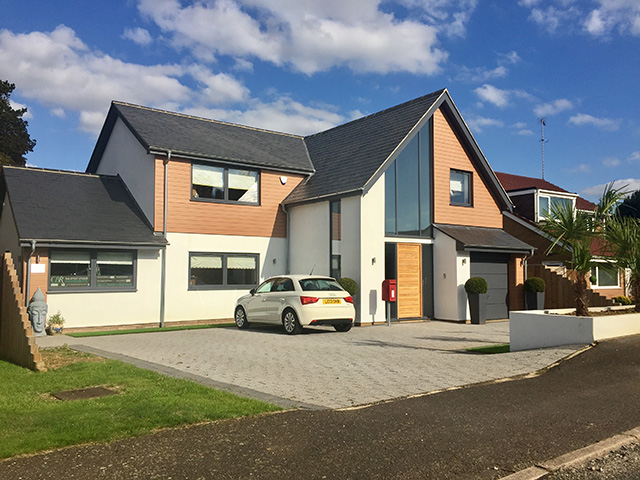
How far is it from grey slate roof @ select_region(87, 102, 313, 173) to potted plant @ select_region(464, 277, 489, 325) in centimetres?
760

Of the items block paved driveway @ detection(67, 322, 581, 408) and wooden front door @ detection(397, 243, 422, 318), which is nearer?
block paved driveway @ detection(67, 322, 581, 408)

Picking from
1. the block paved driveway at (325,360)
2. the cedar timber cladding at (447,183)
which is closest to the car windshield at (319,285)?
the block paved driveway at (325,360)

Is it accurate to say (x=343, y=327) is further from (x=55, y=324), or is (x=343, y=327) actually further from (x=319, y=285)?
(x=55, y=324)

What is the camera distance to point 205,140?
20938 mm

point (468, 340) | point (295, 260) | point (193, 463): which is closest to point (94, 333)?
point (295, 260)

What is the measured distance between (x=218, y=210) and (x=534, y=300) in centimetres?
1209

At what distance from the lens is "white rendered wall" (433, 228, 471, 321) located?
1944cm

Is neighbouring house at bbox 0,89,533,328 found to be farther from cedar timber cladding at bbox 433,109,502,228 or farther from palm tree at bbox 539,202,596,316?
palm tree at bbox 539,202,596,316

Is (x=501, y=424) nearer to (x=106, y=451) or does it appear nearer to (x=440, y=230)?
(x=106, y=451)

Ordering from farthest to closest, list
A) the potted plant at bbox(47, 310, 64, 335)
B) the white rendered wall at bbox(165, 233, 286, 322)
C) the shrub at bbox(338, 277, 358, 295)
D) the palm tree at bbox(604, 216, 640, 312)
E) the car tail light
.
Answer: the white rendered wall at bbox(165, 233, 286, 322), the shrub at bbox(338, 277, 358, 295), the potted plant at bbox(47, 310, 64, 335), the car tail light, the palm tree at bbox(604, 216, 640, 312)

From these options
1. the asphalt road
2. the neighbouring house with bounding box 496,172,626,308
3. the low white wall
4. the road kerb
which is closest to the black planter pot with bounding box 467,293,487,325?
the neighbouring house with bounding box 496,172,626,308

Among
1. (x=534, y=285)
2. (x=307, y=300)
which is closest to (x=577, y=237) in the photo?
(x=307, y=300)

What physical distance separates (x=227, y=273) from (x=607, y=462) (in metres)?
16.2

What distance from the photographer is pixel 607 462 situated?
16.0 ft
